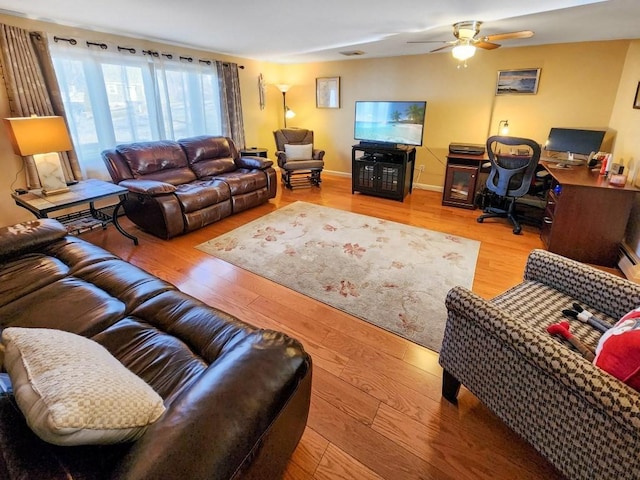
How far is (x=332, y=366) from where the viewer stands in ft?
5.76

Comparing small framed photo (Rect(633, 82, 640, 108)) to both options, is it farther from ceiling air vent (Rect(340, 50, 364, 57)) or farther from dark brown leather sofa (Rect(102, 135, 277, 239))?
dark brown leather sofa (Rect(102, 135, 277, 239))

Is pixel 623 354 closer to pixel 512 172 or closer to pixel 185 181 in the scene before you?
pixel 512 172

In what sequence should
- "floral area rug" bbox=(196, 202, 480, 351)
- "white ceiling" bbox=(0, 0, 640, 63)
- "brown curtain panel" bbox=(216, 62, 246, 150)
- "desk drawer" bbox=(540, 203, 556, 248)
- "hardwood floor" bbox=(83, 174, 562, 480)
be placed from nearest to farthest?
"hardwood floor" bbox=(83, 174, 562, 480) < "floral area rug" bbox=(196, 202, 480, 351) < "white ceiling" bbox=(0, 0, 640, 63) < "desk drawer" bbox=(540, 203, 556, 248) < "brown curtain panel" bbox=(216, 62, 246, 150)

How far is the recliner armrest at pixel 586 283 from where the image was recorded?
1354 millimetres

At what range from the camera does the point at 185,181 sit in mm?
3787

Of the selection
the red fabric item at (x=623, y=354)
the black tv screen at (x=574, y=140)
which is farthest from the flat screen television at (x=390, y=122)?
the red fabric item at (x=623, y=354)

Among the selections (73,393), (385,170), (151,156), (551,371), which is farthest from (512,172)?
(151,156)

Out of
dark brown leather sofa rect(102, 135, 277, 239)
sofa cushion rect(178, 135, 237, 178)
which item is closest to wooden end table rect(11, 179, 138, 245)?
dark brown leather sofa rect(102, 135, 277, 239)

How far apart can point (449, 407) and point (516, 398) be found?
0.43 m

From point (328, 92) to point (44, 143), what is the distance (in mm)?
4221

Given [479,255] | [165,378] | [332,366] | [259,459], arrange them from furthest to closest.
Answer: [479,255], [332,366], [165,378], [259,459]

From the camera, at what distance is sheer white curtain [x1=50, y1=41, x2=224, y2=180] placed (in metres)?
3.37

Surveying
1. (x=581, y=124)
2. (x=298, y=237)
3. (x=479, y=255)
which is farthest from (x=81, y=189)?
(x=581, y=124)

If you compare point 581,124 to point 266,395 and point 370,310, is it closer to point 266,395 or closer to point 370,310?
point 370,310
